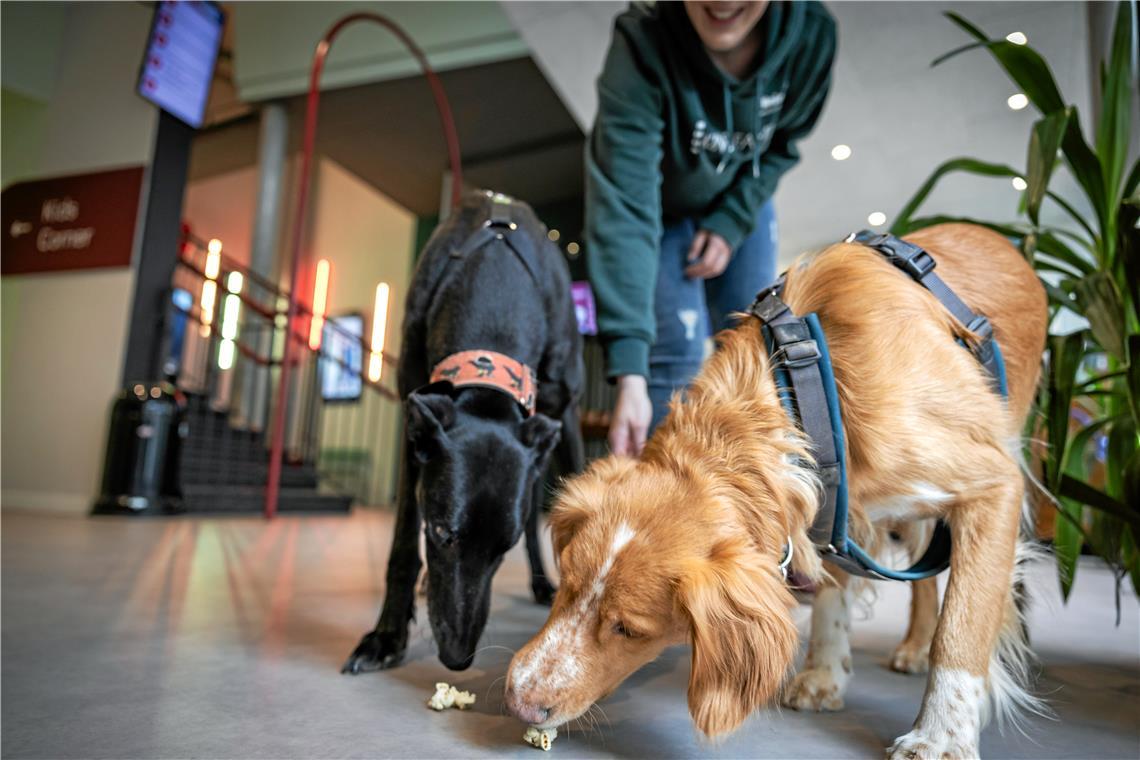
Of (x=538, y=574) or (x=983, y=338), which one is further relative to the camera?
(x=538, y=574)

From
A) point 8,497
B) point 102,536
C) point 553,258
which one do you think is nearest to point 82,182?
point 8,497

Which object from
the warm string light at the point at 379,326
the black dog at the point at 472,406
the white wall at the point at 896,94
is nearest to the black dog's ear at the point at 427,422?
the black dog at the point at 472,406

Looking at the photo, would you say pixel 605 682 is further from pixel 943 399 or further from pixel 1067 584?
pixel 1067 584

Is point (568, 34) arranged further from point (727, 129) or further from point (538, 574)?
point (538, 574)

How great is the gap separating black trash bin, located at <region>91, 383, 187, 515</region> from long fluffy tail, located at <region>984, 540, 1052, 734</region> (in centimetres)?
570

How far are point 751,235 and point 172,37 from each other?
5373 millimetres

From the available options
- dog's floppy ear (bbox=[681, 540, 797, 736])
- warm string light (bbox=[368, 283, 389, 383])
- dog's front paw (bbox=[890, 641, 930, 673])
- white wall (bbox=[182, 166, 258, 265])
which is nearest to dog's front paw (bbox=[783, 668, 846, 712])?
dog's front paw (bbox=[890, 641, 930, 673])

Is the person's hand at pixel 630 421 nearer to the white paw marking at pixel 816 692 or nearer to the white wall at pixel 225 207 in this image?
the white paw marking at pixel 816 692

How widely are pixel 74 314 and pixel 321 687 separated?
643 centimetres

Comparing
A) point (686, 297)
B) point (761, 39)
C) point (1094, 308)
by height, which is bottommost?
point (1094, 308)

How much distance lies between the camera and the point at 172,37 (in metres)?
5.75

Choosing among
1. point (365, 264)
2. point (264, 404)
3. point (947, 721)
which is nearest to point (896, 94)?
point (947, 721)

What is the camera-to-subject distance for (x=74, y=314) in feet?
21.1

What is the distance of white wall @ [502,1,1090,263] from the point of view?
16.9 feet
